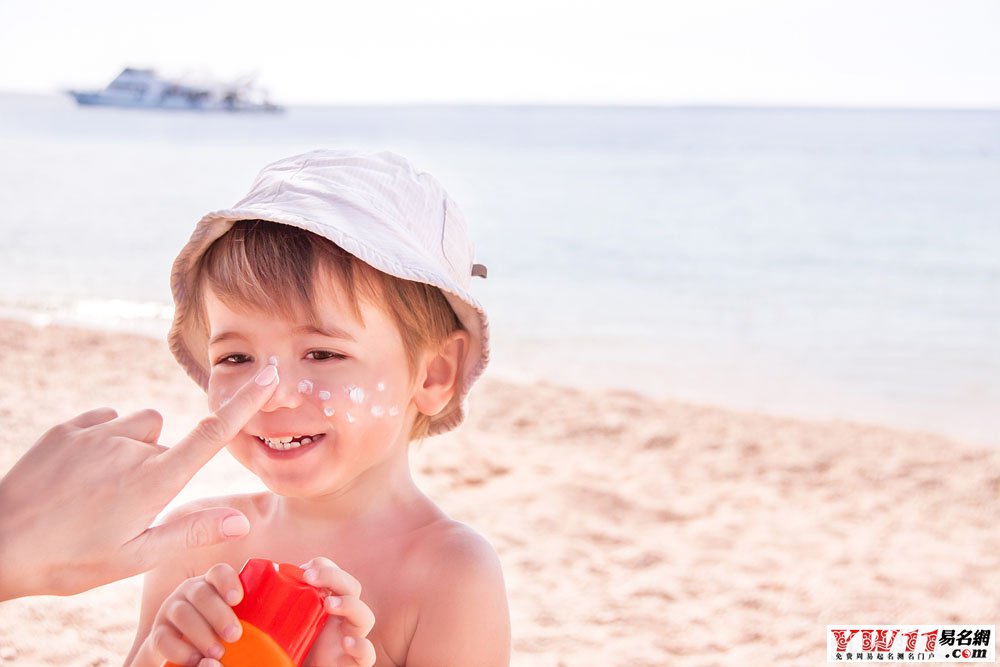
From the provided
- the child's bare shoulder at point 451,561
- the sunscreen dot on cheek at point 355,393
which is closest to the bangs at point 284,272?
the sunscreen dot on cheek at point 355,393

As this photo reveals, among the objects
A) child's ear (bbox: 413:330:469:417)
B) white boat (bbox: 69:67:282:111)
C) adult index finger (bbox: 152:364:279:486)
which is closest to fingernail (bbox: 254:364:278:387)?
adult index finger (bbox: 152:364:279:486)

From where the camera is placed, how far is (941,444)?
5016 mm

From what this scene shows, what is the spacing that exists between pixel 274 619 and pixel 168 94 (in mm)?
42515

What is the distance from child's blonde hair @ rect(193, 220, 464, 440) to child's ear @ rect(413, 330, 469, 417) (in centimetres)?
6

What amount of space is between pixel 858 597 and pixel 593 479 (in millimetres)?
1346

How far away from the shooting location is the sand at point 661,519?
299 centimetres

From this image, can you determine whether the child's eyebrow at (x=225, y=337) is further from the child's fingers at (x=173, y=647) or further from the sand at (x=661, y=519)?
the sand at (x=661, y=519)

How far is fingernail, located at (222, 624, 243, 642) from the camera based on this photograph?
1.11 metres

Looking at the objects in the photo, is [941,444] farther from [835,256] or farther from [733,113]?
[733,113]

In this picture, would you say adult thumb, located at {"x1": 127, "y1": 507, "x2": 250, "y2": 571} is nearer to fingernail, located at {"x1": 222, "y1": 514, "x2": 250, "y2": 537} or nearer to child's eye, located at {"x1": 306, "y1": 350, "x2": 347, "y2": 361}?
fingernail, located at {"x1": 222, "y1": 514, "x2": 250, "y2": 537}

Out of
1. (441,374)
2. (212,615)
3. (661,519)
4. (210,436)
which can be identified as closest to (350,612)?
(212,615)

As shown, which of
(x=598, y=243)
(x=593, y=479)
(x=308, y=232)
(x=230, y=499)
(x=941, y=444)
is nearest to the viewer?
(x=308, y=232)

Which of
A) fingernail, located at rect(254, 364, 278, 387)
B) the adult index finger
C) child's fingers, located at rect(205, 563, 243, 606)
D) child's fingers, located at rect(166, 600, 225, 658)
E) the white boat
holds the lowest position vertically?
the white boat

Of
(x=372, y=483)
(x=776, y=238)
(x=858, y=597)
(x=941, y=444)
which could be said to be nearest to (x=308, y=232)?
(x=372, y=483)
